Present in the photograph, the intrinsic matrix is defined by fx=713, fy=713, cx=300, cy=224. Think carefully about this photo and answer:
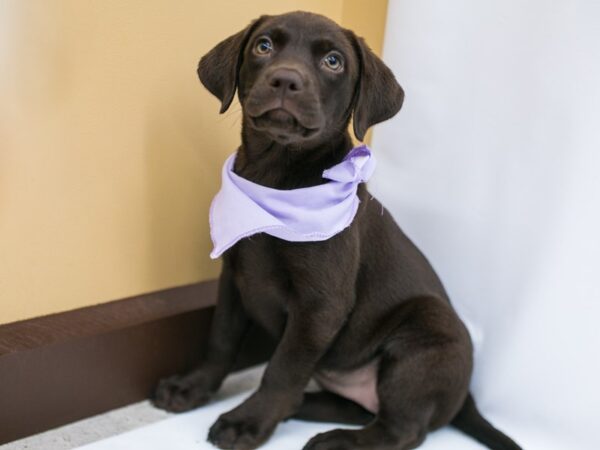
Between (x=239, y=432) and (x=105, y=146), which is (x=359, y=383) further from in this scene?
(x=105, y=146)

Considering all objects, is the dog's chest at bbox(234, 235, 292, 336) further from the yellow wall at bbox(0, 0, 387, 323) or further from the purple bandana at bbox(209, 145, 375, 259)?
the yellow wall at bbox(0, 0, 387, 323)

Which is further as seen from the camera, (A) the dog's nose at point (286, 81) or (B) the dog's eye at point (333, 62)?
(B) the dog's eye at point (333, 62)

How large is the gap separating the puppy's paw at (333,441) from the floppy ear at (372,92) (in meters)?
0.78

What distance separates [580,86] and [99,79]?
48.6 inches

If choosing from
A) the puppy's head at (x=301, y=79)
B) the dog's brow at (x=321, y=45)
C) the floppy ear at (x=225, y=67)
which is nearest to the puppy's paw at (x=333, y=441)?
the puppy's head at (x=301, y=79)

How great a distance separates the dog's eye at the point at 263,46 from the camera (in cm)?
165

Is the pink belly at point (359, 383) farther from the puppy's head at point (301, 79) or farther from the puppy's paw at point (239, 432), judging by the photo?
the puppy's head at point (301, 79)

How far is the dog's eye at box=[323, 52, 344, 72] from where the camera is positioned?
1660 mm

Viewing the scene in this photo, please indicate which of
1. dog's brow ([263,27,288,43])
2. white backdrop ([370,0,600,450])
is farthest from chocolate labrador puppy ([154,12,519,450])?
white backdrop ([370,0,600,450])

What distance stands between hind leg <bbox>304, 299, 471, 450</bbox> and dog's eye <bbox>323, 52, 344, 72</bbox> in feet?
2.25

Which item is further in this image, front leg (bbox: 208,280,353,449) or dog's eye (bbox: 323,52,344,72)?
front leg (bbox: 208,280,353,449)

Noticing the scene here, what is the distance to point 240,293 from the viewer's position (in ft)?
6.48

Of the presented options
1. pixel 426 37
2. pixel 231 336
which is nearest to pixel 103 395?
pixel 231 336

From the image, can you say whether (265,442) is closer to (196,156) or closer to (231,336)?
(231,336)
